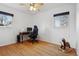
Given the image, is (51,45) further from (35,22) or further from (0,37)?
(0,37)

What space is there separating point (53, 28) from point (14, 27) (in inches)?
28.7

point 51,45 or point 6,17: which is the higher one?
point 6,17

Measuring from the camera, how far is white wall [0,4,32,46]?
4.15 ft

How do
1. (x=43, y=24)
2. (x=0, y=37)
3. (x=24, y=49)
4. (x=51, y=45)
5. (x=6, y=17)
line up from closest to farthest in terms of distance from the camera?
(x=6, y=17) < (x=0, y=37) < (x=43, y=24) < (x=51, y=45) < (x=24, y=49)

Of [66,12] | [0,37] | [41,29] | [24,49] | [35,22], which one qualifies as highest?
[66,12]

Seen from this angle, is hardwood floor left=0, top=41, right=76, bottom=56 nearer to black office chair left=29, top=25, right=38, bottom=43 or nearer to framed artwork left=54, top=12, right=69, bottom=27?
black office chair left=29, top=25, right=38, bottom=43

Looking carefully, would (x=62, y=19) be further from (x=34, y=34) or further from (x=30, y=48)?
(x=30, y=48)

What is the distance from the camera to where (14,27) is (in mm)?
1364

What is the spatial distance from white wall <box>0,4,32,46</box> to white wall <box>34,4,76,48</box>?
0.66 ft

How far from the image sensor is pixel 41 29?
1.40 m

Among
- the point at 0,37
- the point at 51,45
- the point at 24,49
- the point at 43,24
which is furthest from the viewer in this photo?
the point at 24,49

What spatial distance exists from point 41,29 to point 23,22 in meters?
0.37

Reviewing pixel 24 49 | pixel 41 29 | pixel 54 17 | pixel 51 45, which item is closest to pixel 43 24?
pixel 41 29

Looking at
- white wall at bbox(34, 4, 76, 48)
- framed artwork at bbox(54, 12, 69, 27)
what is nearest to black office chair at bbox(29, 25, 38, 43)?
white wall at bbox(34, 4, 76, 48)
